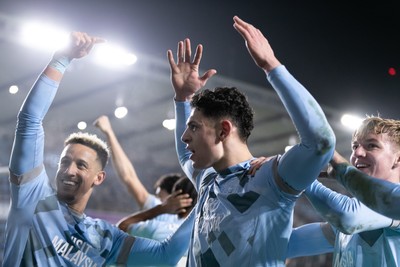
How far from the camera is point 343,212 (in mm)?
2295

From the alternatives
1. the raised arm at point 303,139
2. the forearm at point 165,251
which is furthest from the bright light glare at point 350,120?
the raised arm at point 303,139

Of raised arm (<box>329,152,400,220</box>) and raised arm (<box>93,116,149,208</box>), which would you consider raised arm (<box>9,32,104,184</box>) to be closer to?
raised arm (<box>329,152,400,220</box>)

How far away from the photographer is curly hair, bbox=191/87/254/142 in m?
2.41

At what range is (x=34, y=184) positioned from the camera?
258 centimetres

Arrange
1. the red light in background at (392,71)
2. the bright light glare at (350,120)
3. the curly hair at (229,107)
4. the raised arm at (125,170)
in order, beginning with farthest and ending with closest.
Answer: the bright light glare at (350,120) < the red light in background at (392,71) < the raised arm at (125,170) < the curly hair at (229,107)

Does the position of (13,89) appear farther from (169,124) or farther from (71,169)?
(71,169)

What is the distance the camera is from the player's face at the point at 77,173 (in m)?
2.83

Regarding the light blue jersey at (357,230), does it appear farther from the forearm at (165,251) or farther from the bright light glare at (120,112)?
the bright light glare at (120,112)

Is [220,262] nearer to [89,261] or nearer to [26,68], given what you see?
[89,261]

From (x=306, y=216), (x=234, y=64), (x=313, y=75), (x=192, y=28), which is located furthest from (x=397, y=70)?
(x=306, y=216)

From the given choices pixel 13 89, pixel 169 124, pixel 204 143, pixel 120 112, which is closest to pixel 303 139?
pixel 204 143

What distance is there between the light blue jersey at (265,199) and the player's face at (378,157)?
2.26 ft

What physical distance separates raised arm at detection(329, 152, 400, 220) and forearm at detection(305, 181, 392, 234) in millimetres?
138

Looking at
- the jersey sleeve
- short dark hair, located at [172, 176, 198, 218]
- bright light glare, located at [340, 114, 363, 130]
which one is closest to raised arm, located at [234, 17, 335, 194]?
the jersey sleeve
